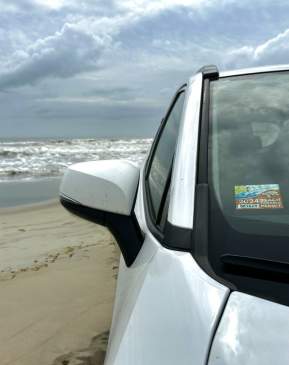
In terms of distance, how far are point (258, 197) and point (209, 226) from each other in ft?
0.72

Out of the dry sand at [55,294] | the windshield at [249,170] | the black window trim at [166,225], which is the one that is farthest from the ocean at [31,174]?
the windshield at [249,170]

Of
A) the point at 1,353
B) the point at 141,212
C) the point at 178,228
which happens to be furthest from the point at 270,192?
the point at 1,353

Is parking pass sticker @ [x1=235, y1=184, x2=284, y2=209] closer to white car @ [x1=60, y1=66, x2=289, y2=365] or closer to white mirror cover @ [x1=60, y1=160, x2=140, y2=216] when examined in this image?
white car @ [x1=60, y1=66, x2=289, y2=365]

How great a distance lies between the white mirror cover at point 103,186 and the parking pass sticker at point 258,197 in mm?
406

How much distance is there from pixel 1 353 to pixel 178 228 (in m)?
2.47

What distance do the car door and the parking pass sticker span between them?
144 millimetres

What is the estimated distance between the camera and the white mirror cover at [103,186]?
176cm

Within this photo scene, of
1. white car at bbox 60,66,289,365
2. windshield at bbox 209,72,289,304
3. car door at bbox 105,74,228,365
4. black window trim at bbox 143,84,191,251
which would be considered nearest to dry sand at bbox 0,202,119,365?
black window trim at bbox 143,84,191,251

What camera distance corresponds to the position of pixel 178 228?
140 centimetres

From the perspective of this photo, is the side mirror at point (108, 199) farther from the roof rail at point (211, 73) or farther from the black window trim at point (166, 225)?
the roof rail at point (211, 73)

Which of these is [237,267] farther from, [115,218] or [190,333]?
[115,218]

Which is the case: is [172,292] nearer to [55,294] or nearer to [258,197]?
[258,197]

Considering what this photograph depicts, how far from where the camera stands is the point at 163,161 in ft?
7.22

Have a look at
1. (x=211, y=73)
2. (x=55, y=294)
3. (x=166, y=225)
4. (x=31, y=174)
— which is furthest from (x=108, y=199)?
(x=31, y=174)
